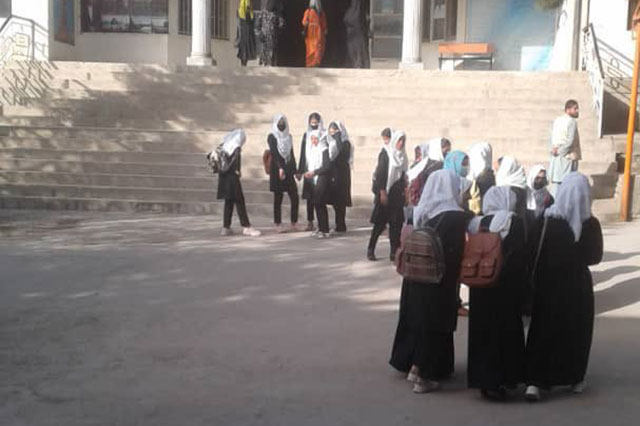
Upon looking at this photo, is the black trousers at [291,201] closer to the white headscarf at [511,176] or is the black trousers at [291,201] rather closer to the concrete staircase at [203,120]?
the concrete staircase at [203,120]

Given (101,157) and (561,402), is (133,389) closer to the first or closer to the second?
(561,402)

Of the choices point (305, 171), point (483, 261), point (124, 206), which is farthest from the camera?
point (124, 206)

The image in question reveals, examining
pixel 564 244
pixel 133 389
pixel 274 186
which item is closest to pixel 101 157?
pixel 274 186

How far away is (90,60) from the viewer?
2131cm

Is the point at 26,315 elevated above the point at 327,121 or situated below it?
below

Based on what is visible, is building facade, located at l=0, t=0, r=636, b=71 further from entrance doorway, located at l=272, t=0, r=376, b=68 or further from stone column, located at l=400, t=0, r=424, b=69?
stone column, located at l=400, t=0, r=424, b=69

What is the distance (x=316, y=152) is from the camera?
1113cm

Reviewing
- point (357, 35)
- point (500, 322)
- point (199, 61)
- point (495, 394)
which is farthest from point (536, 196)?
point (357, 35)

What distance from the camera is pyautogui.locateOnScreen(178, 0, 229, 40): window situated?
22125 mm

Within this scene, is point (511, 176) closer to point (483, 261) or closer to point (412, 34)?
point (483, 261)

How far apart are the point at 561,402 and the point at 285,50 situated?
1706cm

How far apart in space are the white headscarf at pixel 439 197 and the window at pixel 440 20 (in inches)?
650

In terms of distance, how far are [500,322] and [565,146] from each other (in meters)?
6.31

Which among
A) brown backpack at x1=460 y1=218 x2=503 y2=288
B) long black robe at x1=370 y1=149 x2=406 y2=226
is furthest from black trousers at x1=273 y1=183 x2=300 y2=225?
brown backpack at x1=460 y1=218 x2=503 y2=288
